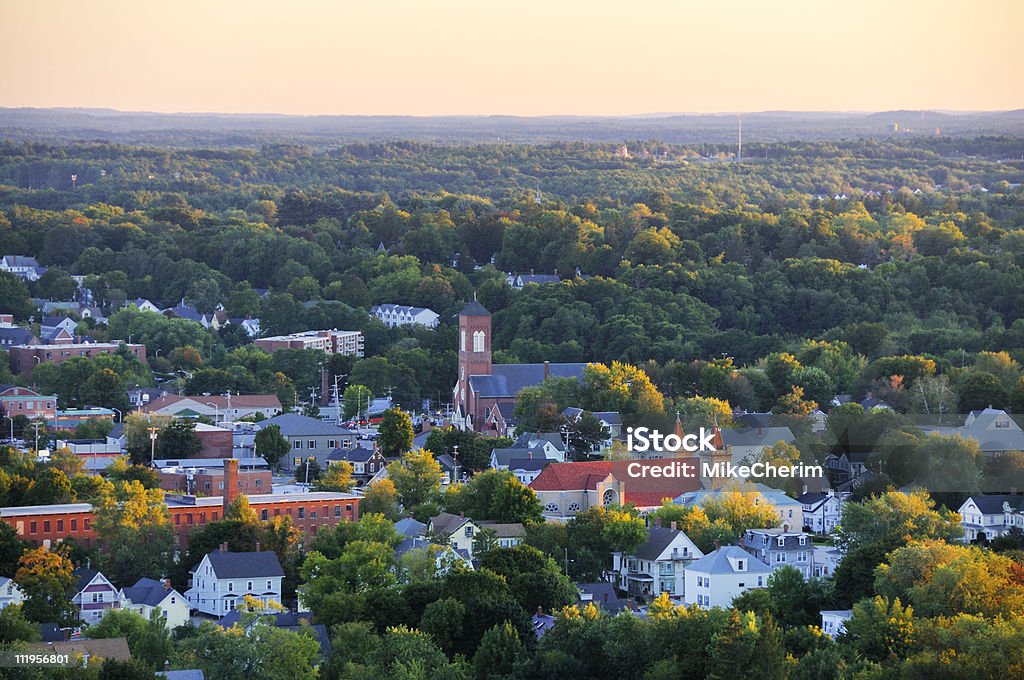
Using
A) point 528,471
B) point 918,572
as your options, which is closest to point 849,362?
point 528,471

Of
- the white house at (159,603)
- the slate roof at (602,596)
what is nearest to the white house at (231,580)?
the white house at (159,603)

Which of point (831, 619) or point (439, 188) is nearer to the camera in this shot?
point (831, 619)

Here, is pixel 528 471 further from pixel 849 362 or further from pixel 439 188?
pixel 439 188

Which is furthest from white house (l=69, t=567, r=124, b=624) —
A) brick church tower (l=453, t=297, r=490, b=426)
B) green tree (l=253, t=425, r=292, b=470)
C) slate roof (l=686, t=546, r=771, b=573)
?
brick church tower (l=453, t=297, r=490, b=426)

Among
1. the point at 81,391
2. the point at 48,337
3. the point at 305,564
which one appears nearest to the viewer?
the point at 305,564

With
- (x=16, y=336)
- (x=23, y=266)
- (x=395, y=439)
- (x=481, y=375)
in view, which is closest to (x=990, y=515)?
(x=395, y=439)

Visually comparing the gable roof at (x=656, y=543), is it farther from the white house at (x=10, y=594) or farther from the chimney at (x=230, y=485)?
the white house at (x=10, y=594)

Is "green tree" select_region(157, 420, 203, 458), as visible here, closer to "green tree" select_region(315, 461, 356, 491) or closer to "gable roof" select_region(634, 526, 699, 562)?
"green tree" select_region(315, 461, 356, 491)
